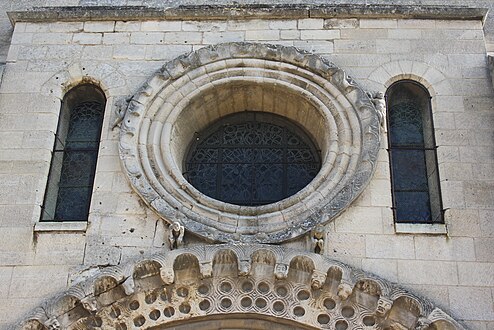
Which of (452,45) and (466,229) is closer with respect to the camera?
(466,229)

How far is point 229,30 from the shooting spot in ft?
35.0

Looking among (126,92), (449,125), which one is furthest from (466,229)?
(126,92)

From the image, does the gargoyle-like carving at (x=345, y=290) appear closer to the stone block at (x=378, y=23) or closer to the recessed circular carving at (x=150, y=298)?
the recessed circular carving at (x=150, y=298)

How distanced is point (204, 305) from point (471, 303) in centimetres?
268

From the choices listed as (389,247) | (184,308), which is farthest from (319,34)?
(184,308)

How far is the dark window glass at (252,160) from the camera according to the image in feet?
32.3

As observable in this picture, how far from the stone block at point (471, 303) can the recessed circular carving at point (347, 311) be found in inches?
38.7

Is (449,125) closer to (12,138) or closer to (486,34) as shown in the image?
(486,34)

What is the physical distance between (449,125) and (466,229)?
1.38 meters

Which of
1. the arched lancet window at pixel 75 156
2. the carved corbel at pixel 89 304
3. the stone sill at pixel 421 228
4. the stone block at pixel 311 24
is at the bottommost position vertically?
the carved corbel at pixel 89 304

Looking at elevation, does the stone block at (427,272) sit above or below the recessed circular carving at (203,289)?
above

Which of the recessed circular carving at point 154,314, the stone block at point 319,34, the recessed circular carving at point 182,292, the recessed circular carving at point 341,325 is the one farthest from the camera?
the stone block at point 319,34

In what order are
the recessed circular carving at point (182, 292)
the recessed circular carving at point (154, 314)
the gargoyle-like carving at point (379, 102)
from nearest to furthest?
the recessed circular carving at point (154, 314)
the recessed circular carving at point (182, 292)
the gargoyle-like carving at point (379, 102)

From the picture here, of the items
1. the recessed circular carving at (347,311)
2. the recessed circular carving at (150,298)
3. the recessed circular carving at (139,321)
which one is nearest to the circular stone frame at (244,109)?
the recessed circular carving at (150,298)
